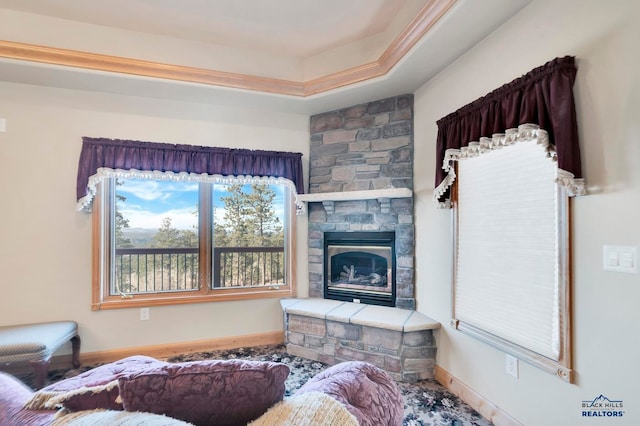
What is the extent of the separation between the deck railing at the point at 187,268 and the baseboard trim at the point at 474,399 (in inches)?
72.0

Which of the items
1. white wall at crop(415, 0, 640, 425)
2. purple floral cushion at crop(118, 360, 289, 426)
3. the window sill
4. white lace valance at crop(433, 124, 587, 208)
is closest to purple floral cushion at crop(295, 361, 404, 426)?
purple floral cushion at crop(118, 360, 289, 426)

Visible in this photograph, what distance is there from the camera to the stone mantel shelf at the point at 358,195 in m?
2.84

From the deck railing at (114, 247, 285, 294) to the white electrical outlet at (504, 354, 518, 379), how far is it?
224cm

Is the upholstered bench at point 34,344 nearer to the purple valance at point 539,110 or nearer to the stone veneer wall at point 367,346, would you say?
the stone veneer wall at point 367,346

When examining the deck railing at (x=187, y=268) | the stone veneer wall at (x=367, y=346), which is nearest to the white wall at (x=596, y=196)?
the stone veneer wall at (x=367, y=346)

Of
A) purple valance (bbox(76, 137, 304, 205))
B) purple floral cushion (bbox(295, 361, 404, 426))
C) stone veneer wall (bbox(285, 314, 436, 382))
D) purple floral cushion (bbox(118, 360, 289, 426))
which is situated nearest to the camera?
purple floral cushion (bbox(118, 360, 289, 426))

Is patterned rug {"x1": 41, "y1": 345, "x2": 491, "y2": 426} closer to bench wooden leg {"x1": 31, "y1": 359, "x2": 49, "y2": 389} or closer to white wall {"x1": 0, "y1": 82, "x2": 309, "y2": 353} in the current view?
white wall {"x1": 0, "y1": 82, "x2": 309, "y2": 353}

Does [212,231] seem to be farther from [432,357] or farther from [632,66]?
[632,66]

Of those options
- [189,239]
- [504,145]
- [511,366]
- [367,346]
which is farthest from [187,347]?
[504,145]

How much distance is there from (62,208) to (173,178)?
97cm

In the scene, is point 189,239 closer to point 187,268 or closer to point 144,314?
point 187,268

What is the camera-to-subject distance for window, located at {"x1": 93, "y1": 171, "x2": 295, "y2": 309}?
296 centimetres

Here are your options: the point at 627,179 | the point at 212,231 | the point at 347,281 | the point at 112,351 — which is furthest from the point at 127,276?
the point at 627,179

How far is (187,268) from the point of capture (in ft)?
10.5
